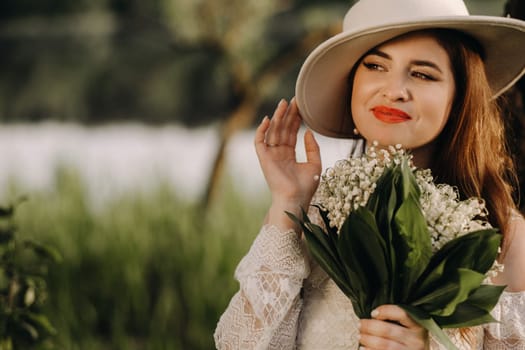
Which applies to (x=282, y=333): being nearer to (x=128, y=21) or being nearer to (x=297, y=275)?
(x=297, y=275)

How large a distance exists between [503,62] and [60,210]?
315cm

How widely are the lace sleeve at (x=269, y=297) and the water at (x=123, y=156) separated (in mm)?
2013

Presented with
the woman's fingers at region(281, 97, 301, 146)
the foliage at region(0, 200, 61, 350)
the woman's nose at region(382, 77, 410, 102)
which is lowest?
the foliage at region(0, 200, 61, 350)

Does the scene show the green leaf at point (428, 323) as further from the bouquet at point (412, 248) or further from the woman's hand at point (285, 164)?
the woman's hand at point (285, 164)

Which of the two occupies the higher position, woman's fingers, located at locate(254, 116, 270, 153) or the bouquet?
woman's fingers, located at locate(254, 116, 270, 153)

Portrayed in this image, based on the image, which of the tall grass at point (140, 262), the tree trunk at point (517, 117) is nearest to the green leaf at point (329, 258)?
the tree trunk at point (517, 117)

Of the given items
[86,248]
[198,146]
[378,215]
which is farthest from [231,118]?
[378,215]

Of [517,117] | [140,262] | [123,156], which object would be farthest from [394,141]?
[123,156]

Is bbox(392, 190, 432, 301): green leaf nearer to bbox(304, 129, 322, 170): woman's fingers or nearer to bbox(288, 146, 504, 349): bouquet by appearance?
bbox(288, 146, 504, 349): bouquet

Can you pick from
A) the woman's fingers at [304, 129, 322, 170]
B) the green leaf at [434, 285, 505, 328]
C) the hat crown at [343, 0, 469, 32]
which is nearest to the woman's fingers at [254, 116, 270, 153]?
the woman's fingers at [304, 129, 322, 170]

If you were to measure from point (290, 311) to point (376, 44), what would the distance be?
25.9 inches

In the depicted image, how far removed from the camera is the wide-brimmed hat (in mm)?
1678

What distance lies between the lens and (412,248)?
4.66 feet

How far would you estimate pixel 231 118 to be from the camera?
432 centimetres
